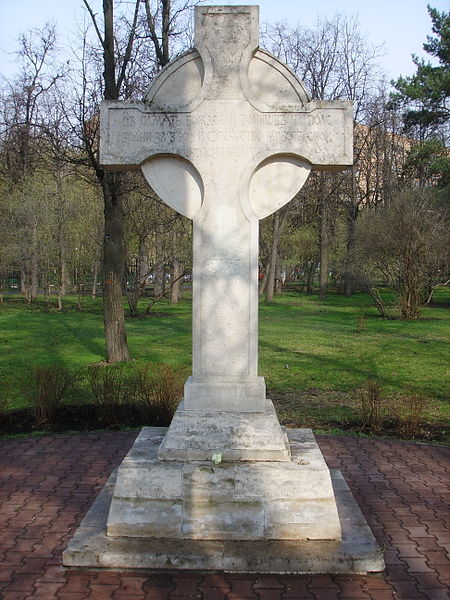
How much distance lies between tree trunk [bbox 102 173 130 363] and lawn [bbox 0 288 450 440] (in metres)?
0.81

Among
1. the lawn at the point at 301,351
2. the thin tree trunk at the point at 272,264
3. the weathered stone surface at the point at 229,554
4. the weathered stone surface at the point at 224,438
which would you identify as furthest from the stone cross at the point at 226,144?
the thin tree trunk at the point at 272,264

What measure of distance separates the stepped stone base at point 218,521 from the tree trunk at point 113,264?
8429 mm

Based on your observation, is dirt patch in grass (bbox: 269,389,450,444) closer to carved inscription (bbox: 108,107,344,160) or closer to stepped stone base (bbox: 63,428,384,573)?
stepped stone base (bbox: 63,428,384,573)

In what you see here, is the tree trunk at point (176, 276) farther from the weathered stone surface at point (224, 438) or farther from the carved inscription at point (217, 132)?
the weathered stone surface at point (224, 438)

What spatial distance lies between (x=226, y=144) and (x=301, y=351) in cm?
1156

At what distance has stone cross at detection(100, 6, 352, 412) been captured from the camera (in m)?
4.56

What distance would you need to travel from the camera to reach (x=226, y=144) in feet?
15.1

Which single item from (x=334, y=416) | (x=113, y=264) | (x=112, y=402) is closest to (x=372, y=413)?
(x=334, y=416)

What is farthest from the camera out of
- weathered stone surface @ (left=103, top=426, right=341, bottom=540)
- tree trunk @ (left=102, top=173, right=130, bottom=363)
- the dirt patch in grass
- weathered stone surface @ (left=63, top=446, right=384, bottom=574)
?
tree trunk @ (left=102, top=173, right=130, bottom=363)

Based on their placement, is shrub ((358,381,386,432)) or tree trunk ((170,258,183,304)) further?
tree trunk ((170,258,183,304))

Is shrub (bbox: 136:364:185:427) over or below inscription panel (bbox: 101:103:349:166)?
below

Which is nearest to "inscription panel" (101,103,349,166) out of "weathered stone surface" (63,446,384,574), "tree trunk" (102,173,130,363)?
"weathered stone surface" (63,446,384,574)

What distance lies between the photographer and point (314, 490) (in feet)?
13.7

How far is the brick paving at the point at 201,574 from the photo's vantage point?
12.1 ft
